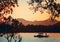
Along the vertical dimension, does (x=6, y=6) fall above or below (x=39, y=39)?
above

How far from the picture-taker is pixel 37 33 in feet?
7.44

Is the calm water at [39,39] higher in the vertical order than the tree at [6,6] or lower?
lower

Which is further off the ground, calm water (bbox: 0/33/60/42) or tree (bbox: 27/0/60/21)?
tree (bbox: 27/0/60/21)

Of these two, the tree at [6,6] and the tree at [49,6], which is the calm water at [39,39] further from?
the tree at [6,6]

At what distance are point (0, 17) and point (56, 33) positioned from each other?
24.5 inches

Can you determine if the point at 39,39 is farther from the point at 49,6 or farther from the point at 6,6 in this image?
the point at 6,6

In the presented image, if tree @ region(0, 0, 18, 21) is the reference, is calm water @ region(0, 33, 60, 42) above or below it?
below

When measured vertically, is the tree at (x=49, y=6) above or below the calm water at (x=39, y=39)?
above

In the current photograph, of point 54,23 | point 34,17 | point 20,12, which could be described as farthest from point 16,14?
point 54,23

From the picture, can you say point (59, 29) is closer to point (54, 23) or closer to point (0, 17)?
point (54, 23)

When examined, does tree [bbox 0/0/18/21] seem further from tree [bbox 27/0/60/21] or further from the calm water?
the calm water

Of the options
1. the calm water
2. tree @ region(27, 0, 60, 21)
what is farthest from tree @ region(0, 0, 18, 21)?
the calm water

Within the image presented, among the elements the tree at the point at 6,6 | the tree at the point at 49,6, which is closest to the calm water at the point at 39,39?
the tree at the point at 49,6

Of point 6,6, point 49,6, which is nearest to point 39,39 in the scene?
point 49,6
